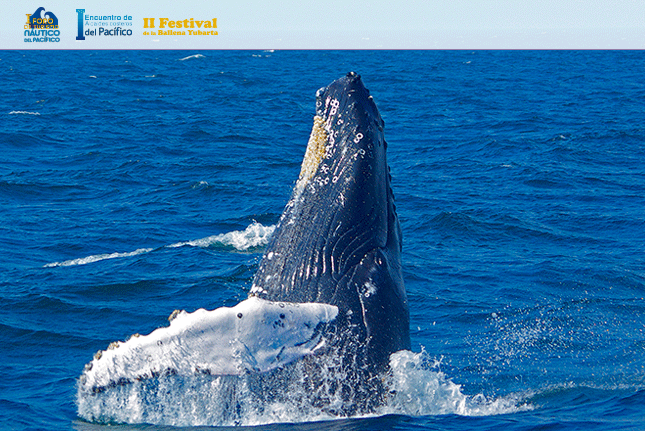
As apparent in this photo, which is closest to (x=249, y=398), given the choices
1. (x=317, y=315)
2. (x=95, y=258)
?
(x=317, y=315)

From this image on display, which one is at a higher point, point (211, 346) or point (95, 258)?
point (211, 346)

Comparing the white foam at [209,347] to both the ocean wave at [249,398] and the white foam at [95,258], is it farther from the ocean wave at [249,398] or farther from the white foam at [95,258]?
the white foam at [95,258]

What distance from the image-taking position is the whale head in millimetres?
8375

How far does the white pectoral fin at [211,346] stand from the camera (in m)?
7.46

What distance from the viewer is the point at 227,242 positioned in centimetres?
2062

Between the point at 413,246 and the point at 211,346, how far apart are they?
1364 cm

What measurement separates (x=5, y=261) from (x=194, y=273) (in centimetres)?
488

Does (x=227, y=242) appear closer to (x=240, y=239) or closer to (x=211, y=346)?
(x=240, y=239)

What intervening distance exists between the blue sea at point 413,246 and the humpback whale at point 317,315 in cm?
38

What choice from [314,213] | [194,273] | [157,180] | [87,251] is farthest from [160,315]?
[157,180]

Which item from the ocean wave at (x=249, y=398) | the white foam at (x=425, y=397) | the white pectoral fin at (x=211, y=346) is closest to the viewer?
the white pectoral fin at (x=211, y=346)

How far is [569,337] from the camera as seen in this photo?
14.2m
